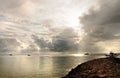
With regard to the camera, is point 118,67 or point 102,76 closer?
point 102,76

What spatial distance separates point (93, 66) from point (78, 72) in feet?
7.06

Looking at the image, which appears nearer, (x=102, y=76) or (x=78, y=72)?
(x=102, y=76)

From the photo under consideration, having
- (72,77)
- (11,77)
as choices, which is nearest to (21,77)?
(11,77)

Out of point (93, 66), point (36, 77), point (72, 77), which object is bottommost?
point (36, 77)

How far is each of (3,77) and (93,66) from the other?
65.6 m

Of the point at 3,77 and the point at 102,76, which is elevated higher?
the point at 102,76

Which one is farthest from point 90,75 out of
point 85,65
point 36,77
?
point 36,77

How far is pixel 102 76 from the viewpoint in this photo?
20.6 meters

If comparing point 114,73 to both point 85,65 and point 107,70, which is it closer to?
point 107,70

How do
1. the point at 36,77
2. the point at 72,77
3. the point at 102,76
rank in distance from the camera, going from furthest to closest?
the point at 36,77 < the point at 72,77 < the point at 102,76

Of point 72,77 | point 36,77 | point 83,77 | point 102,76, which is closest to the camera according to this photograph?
point 102,76

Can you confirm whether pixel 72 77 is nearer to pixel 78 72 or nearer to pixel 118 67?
pixel 78 72

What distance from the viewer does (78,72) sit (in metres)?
23.6

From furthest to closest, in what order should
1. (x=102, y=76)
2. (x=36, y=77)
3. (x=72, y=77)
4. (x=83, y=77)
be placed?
(x=36, y=77) < (x=72, y=77) < (x=83, y=77) < (x=102, y=76)
